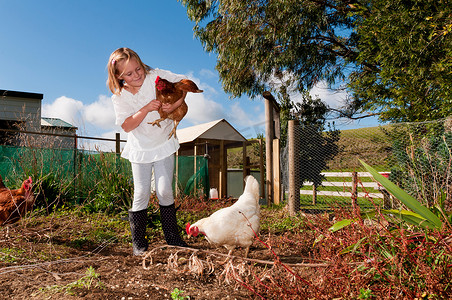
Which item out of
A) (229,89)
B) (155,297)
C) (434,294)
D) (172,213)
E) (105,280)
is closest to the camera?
(434,294)

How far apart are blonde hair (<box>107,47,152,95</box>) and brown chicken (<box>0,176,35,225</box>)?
5.30 ft

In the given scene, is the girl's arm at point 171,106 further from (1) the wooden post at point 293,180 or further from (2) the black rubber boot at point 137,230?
(1) the wooden post at point 293,180

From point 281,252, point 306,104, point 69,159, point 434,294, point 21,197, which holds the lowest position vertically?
point 281,252

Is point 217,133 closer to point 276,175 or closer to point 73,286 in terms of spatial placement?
point 276,175

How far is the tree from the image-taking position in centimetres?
718

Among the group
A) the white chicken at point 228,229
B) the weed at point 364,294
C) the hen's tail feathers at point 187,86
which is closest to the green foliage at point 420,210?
the weed at point 364,294

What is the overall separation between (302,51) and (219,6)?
12.0 feet

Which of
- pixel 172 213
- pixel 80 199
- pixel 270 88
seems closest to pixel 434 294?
pixel 172 213

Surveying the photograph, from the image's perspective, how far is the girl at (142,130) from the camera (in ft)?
9.05

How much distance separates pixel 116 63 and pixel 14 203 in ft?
6.26

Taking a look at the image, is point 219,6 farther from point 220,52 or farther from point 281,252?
point 281,252

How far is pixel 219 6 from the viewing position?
12.0 metres

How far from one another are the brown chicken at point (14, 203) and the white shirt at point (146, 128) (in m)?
1.40

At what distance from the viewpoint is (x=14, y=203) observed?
3262 mm
